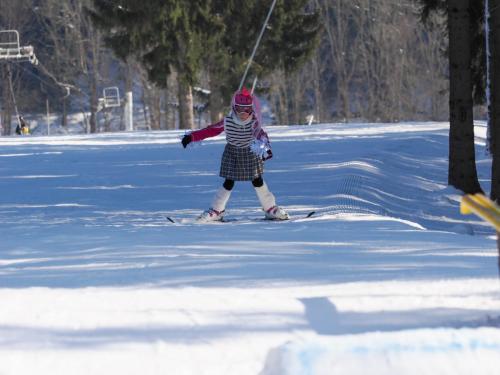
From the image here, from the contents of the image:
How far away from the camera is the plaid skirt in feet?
35.7

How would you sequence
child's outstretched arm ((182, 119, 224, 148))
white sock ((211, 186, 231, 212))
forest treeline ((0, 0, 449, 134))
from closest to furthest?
white sock ((211, 186, 231, 212)) < child's outstretched arm ((182, 119, 224, 148)) < forest treeline ((0, 0, 449, 134))

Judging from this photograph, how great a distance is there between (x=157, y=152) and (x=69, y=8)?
4199cm

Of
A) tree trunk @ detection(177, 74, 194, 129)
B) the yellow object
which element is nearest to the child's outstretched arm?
the yellow object

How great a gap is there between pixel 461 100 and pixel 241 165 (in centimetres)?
606

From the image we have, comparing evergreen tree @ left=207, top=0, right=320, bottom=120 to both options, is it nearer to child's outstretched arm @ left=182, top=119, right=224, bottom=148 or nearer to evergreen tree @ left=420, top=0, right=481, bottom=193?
evergreen tree @ left=420, top=0, right=481, bottom=193

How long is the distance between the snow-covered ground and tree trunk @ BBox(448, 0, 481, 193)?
1.58m

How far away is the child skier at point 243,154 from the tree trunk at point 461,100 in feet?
18.3

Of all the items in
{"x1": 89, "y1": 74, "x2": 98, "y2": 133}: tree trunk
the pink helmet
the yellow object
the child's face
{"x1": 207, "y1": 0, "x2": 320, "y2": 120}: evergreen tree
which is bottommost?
{"x1": 89, "y1": 74, "x2": 98, "y2": 133}: tree trunk

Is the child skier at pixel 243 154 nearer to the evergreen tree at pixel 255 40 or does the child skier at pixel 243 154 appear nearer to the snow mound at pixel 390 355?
the snow mound at pixel 390 355

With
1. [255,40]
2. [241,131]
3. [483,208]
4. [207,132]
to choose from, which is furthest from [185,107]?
[483,208]

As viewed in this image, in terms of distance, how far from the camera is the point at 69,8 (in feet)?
204

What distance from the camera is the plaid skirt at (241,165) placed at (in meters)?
10.9

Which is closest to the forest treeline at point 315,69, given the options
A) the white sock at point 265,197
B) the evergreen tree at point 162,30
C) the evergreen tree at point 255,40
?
the evergreen tree at point 255,40

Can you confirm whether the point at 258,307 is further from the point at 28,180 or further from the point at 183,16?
the point at 183,16
